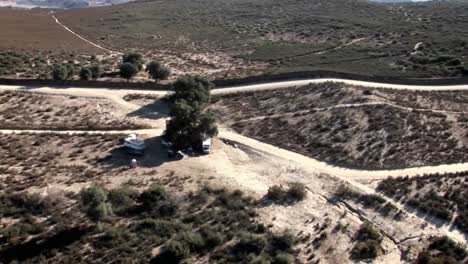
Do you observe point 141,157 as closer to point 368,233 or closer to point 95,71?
point 368,233

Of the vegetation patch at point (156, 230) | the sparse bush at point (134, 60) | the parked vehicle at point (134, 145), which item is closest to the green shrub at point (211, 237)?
the vegetation patch at point (156, 230)

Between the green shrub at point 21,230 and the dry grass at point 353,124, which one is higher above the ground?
the dry grass at point 353,124

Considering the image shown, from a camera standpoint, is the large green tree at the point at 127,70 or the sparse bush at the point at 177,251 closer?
the sparse bush at the point at 177,251

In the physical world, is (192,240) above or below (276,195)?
below

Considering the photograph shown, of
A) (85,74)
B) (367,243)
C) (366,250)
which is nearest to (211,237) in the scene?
(366,250)

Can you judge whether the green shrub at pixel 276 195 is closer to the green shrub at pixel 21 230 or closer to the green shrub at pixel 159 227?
the green shrub at pixel 159 227

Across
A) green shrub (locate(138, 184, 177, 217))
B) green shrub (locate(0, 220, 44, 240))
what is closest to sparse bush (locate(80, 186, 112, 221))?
green shrub (locate(138, 184, 177, 217))

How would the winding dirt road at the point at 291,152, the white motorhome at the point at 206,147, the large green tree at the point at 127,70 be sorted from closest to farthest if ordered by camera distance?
the winding dirt road at the point at 291,152 → the white motorhome at the point at 206,147 → the large green tree at the point at 127,70

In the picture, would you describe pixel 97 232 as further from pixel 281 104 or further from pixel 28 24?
pixel 28 24

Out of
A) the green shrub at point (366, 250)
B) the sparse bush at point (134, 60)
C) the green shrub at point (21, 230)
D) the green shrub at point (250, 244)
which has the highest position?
the sparse bush at point (134, 60)

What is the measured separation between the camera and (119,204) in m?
45.0

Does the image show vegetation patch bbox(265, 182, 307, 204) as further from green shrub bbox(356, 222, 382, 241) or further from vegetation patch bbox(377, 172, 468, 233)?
vegetation patch bbox(377, 172, 468, 233)

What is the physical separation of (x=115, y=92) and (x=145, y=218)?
32950 mm

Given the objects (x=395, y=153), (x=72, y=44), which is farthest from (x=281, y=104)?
(x=72, y=44)
